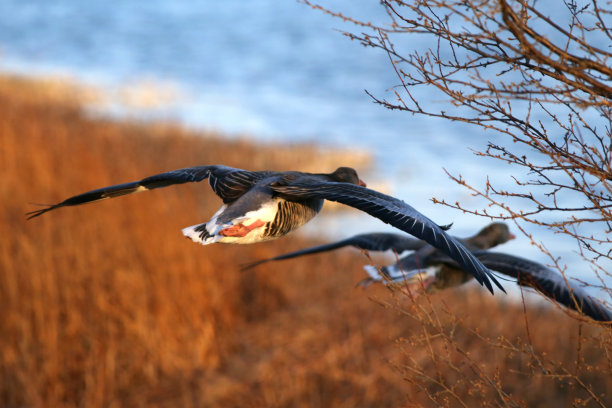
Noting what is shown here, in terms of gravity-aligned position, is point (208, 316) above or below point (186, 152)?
below

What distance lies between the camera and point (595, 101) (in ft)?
5.40

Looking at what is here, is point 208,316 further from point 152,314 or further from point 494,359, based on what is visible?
point 494,359

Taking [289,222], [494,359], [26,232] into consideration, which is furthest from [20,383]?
[289,222]

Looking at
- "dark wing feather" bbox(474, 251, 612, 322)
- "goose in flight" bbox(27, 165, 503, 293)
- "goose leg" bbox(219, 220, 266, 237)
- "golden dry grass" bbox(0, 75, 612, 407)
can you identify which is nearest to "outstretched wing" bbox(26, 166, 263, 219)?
"goose in flight" bbox(27, 165, 503, 293)

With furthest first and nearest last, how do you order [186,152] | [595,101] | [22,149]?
[186,152] → [22,149] → [595,101]

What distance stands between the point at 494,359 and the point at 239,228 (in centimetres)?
550

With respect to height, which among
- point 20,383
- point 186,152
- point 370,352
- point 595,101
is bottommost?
point 20,383

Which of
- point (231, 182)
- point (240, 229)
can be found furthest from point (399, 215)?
point (231, 182)

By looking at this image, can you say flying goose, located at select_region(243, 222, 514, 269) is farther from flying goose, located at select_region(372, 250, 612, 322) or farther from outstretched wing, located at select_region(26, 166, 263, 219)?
outstretched wing, located at select_region(26, 166, 263, 219)

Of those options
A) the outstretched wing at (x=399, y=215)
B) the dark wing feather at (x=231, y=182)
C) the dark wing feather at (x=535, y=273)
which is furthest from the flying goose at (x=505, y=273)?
the dark wing feather at (x=231, y=182)

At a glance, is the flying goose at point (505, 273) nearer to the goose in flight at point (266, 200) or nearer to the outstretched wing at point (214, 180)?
the goose in flight at point (266, 200)

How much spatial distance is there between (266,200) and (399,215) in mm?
555

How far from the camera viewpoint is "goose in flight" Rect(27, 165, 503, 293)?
1838 millimetres

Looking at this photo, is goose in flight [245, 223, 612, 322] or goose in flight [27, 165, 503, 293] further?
goose in flight [245, 223, 612, 322]
